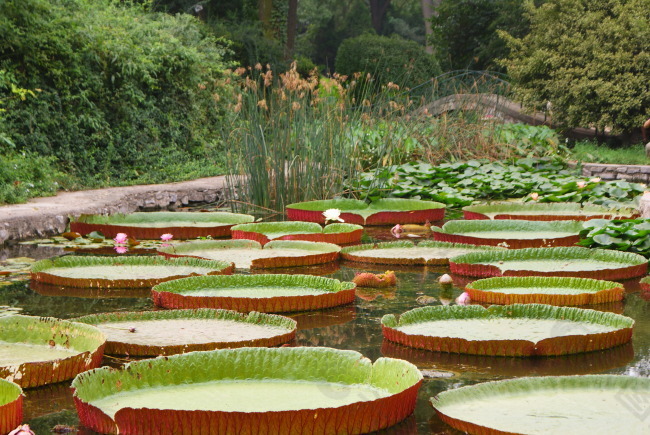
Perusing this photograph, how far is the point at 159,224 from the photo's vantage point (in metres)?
6.38

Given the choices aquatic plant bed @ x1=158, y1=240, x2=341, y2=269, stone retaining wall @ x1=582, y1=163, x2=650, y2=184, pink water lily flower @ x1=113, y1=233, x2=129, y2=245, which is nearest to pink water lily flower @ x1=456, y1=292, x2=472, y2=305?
aquatic plant bed @ x1=158, y1=240, x2=341, y2=269

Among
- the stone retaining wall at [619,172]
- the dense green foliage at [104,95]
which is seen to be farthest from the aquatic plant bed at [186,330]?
the stone retaining wall at [619,172]

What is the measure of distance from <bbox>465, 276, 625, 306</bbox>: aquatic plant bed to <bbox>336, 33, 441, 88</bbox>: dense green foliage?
14794 millimetres

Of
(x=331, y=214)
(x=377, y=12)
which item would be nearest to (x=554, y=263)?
(x=331, y=214)

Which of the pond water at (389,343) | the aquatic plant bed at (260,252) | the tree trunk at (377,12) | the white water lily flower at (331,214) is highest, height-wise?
the tree trunk at (377,12)

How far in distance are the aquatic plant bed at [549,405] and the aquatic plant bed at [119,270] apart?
2.09m

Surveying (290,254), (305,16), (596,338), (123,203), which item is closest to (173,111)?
(123,203)

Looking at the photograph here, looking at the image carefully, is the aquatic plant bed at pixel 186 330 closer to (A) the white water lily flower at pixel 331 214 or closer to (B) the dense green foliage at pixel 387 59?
(A) the white water lily flower at pixel 331 214

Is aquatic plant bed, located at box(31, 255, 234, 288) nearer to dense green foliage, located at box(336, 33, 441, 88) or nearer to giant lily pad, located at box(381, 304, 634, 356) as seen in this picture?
giant lily pad, located at box(381, 304, 634, 356)

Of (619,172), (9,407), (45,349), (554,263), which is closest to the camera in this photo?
(9,407)

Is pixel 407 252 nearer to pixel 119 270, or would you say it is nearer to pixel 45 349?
pixel 119 270

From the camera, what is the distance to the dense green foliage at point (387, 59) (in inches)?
763

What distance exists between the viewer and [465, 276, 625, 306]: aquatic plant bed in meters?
3.71

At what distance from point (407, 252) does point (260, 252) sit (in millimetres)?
863
